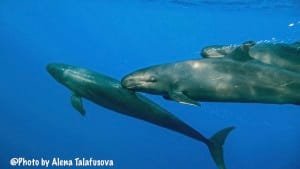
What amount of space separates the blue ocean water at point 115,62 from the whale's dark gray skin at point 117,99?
A: 44.2 inches

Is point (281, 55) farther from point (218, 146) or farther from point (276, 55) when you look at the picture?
point (218, 146)

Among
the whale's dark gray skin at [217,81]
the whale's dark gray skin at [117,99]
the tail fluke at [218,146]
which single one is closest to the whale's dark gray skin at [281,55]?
the whale's dark gray skin at [217,81]

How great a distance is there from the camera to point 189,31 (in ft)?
35.9

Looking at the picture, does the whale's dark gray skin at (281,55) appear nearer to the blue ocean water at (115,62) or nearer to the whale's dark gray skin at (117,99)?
the whale's dark gray skin at (117,99)

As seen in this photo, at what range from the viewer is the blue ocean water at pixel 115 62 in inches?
342

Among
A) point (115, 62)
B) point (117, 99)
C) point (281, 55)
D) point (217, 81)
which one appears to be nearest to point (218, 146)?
point (117, 99)

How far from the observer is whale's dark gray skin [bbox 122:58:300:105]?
6.04 meters

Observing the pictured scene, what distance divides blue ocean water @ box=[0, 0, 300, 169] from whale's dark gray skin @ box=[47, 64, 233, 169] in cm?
112

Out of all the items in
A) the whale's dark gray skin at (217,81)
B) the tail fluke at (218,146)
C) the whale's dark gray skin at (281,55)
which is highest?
the whale's dark gray skin at (281,55)

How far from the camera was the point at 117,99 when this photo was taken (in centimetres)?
735

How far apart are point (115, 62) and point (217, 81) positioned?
6799mm

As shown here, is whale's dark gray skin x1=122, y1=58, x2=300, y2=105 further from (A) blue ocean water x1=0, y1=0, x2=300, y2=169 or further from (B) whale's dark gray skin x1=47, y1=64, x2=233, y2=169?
(A) blue ocean water x1=0, y1=0, x2=300, y2=169

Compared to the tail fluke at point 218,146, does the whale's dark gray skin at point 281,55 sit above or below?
above

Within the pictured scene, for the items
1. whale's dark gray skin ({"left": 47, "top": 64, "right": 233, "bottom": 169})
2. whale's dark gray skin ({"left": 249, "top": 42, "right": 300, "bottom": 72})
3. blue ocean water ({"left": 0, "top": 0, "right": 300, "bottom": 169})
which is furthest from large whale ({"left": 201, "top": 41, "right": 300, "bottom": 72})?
blue ocean water ({"left": 0, "top": 0, "right": 300, "bottom": 169})
